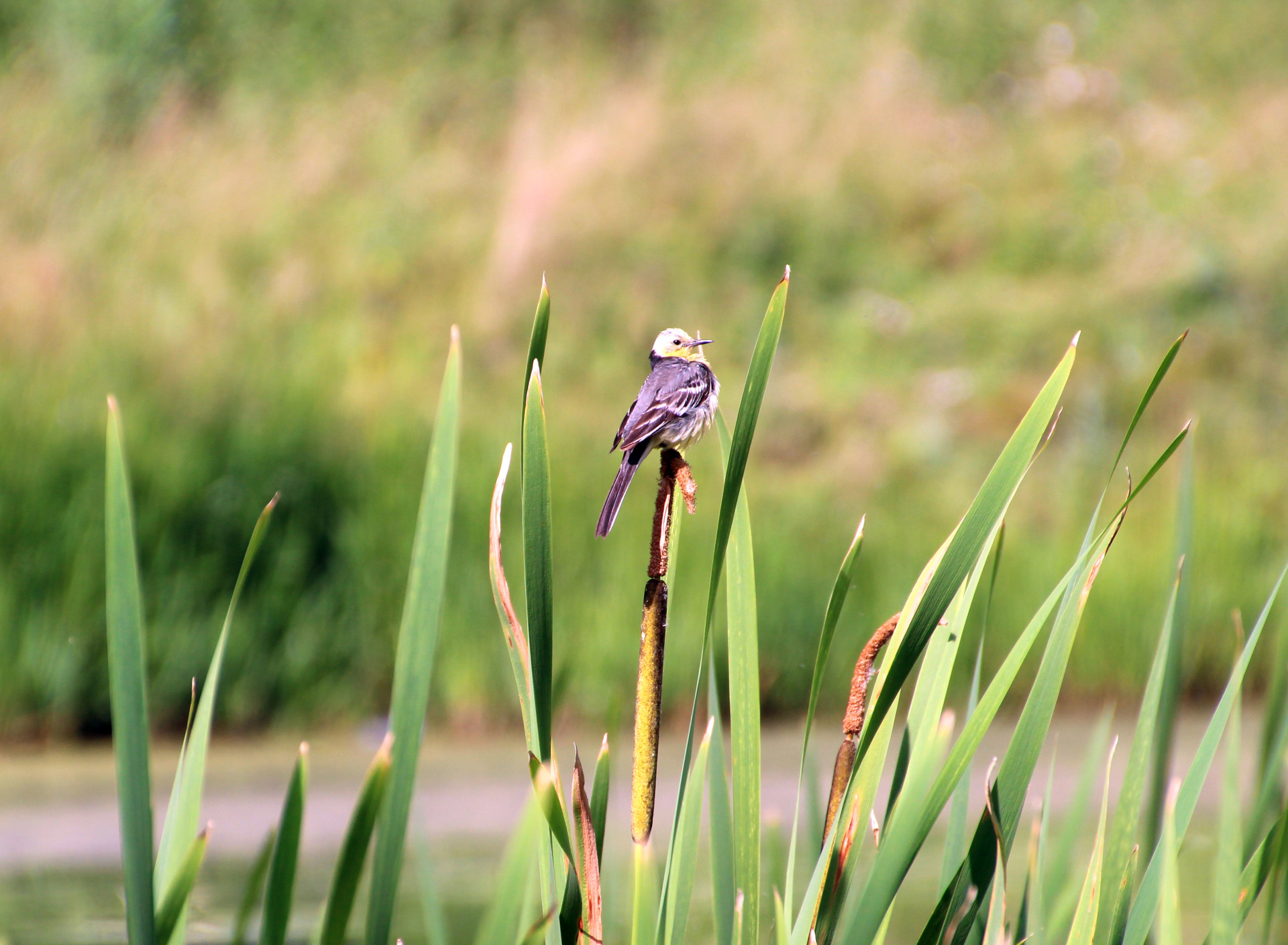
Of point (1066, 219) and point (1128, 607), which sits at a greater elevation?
point (1066, 219)

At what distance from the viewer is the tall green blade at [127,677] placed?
0.48m

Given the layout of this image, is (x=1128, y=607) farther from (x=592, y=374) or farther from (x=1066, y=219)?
(x=1066, y=219)

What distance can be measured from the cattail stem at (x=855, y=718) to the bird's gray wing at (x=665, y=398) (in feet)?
0.57

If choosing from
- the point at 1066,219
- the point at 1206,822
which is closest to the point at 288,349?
the point at 1206,822

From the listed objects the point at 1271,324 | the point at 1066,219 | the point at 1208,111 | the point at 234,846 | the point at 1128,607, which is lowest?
the point at 234,846

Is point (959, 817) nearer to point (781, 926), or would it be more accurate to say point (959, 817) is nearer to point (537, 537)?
point (781, 926)

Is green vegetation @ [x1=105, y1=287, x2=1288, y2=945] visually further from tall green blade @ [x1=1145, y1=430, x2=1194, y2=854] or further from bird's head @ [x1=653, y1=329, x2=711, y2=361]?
bird's head @ [x1=653, y1=329, x2=711, y2=361]

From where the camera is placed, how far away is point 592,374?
20.9 ft

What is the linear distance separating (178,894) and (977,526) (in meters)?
0.40

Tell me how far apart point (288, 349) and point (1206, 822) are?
10.9ft

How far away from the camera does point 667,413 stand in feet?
2.34

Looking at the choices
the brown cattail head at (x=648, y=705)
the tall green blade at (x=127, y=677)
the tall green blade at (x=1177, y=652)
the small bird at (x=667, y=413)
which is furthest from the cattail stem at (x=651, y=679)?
the tall green blade at (x=1177, y=652)

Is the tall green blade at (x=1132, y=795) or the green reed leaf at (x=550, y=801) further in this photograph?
the tall green blade at (x=1132, y=795)

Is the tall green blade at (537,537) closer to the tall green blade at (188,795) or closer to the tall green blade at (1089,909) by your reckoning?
the tall green blade at (188,795)
